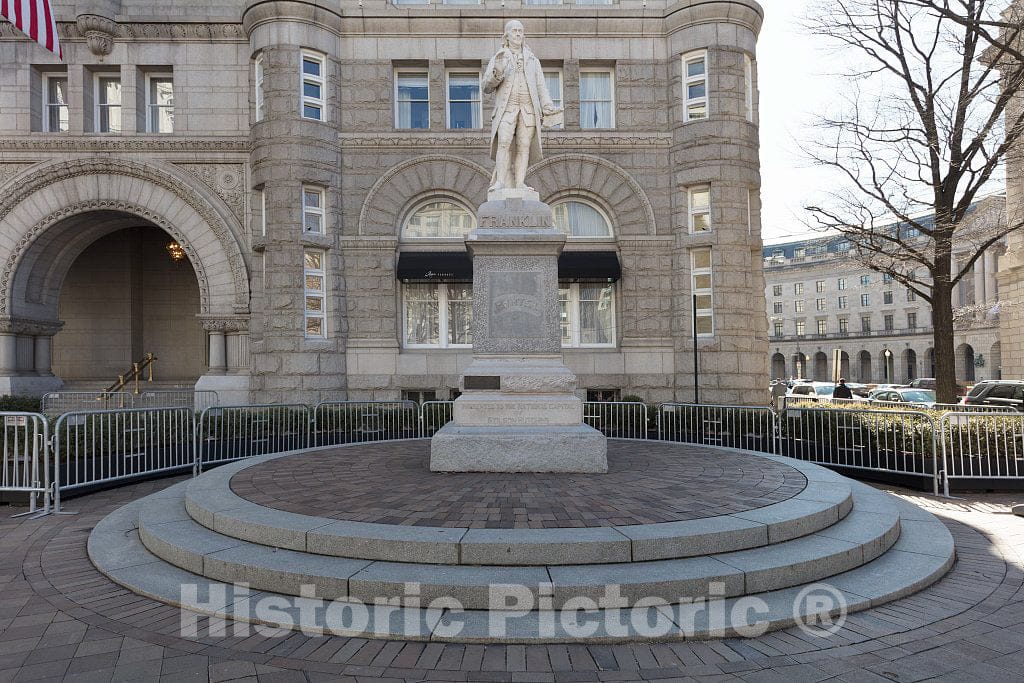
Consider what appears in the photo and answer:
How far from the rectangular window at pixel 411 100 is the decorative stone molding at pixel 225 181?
211 inches

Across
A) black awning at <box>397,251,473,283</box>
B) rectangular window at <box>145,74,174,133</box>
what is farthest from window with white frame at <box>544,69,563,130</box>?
rectangular window at <box>145,74,174,133</box>

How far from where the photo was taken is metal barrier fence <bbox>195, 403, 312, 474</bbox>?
11.9 metres

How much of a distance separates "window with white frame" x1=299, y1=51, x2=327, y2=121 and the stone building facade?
6 centimetres

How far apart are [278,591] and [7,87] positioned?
22.7 m

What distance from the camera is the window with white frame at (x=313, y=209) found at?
17.9 meters

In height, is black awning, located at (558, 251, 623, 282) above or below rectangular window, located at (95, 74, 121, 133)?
below

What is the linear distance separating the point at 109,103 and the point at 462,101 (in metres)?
11.9

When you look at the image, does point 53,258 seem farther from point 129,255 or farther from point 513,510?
point 513,510

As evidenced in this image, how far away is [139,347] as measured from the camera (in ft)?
79.3

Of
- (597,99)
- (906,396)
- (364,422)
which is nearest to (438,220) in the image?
(597,99)

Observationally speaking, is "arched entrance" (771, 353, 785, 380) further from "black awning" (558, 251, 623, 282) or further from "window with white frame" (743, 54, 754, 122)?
"black awning" (558, 251, 623, 282)

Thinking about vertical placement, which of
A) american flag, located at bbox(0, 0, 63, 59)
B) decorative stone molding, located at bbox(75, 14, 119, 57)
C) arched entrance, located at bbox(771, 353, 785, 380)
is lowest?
arched entrance, located at bbox(771, 353, 785, 380)

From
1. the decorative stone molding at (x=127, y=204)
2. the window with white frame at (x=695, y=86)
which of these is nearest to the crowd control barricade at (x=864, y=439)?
the window with white frame at (x=695, y=86)

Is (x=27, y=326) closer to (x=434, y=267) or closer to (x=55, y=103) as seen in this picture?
(x=55, y=103)
